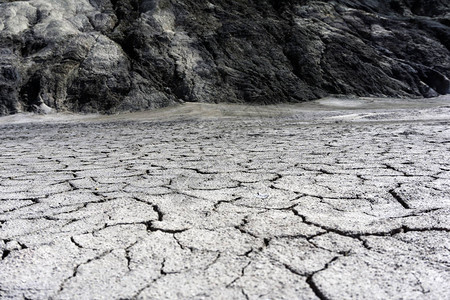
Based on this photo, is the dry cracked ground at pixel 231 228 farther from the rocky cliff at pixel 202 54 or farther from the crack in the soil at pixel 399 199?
the rocky cliff at pixel 202 54

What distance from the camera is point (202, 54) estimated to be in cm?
1514

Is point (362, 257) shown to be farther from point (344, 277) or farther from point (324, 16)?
point (324, 16)

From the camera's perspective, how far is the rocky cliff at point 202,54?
13.4 metres

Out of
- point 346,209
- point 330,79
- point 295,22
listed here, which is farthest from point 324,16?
point 346,209

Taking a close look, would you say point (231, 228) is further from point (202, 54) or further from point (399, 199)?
point (202, 54)

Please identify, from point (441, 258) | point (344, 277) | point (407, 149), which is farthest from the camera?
point (407, 149)

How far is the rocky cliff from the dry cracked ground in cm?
1035

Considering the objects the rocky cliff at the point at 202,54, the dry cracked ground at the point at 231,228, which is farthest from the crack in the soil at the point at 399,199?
the rocky cliff at the point at 202,54

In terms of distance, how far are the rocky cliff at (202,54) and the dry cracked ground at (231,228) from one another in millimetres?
10349

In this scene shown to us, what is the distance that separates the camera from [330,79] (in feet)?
50.8

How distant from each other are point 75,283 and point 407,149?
11.5 feet

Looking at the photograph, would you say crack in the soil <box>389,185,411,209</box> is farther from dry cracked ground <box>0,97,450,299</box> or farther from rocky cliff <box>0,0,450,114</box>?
rocky cliff <box>0,0,450,114</box>

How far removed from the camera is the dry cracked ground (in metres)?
1.33

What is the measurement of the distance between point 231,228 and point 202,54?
1392 cm
